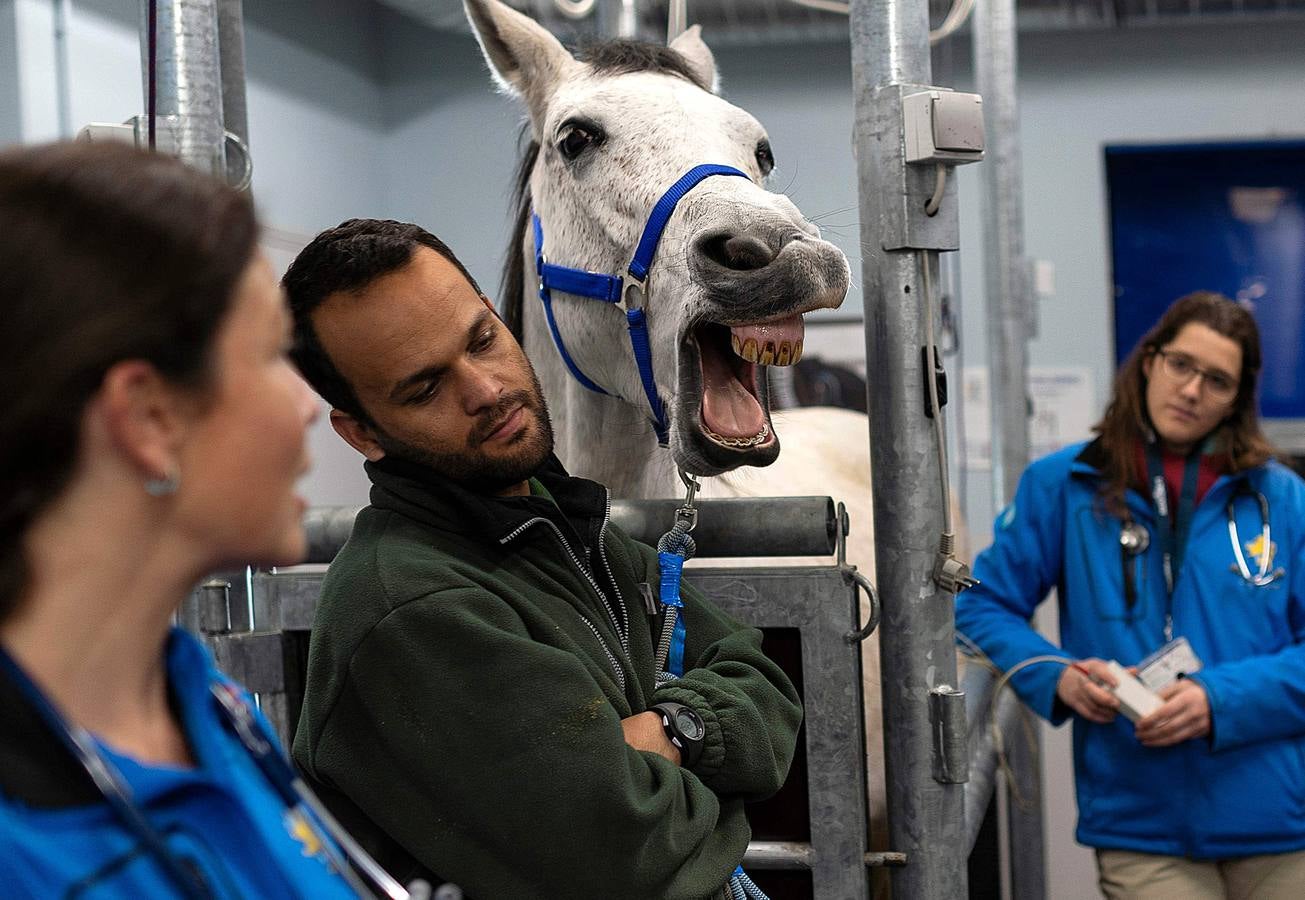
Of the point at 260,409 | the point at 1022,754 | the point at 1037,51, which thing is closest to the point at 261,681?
the point at 260,409

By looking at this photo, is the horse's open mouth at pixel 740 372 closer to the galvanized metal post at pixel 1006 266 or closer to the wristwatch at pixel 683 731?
the wristwatch at pixel 683 731

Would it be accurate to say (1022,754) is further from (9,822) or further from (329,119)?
(329,119)

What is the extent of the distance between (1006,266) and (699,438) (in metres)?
1.84

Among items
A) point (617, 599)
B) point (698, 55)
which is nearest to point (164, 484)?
point (617, 599)

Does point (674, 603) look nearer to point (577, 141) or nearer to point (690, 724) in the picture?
point (690, 724)

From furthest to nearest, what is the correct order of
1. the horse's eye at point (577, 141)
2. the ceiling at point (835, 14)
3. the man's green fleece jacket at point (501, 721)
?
A: 1. the ceiling at point (835, 14)
2. the horse's eye at point (577, 141)
3. the man's green fleece jacket at point (501, 721)

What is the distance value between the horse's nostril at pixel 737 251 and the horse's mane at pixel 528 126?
42 centimetres

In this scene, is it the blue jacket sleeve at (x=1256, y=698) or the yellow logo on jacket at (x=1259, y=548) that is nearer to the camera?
the blue jacket sleeve at (x=1256, y=698)

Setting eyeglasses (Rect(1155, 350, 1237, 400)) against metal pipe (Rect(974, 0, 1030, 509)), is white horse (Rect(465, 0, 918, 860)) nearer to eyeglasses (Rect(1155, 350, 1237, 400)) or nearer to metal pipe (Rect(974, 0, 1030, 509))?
eyeglasses (Rect(1155, 350, 1237, 400))

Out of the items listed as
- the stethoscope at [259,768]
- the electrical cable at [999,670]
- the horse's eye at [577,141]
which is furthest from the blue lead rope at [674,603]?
the electrical cable at [999,670]

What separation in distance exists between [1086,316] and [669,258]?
4755 mm

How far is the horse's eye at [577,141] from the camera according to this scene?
159cm

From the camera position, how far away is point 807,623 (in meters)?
1.36

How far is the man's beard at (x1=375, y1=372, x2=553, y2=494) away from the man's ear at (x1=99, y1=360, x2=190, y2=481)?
546mm
